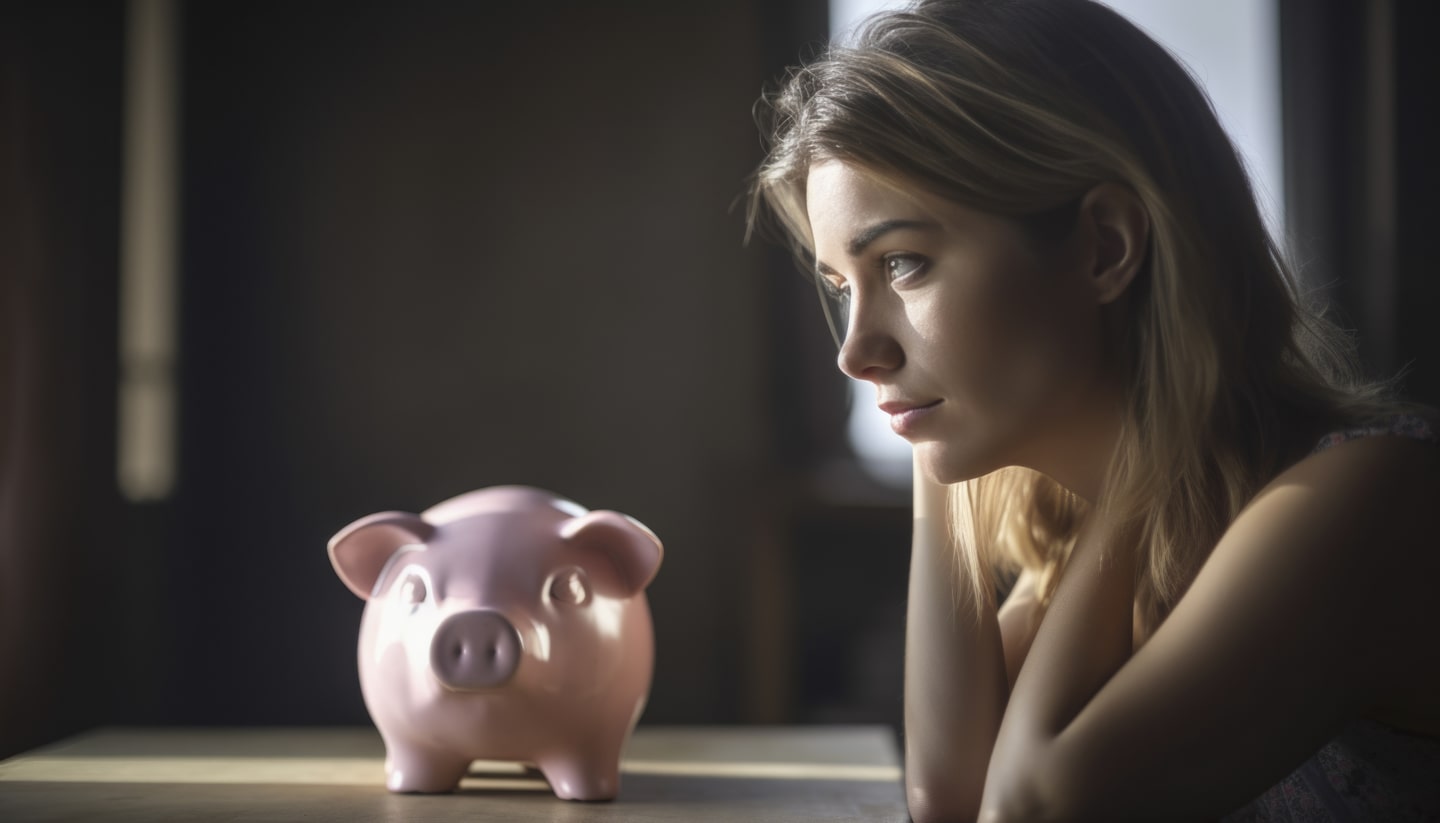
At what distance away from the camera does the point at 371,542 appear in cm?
95

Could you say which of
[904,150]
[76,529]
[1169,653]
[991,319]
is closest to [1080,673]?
[1169,653]

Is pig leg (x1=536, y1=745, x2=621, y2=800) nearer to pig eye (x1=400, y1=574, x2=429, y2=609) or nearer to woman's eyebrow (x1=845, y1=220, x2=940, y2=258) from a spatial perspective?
pig eye (x1=400, y1=574, x2=429, y2=609)

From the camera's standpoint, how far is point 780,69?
2379 mm

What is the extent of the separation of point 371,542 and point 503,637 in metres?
0.16

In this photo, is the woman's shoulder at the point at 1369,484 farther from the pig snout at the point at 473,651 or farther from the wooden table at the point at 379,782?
the pig snout at the point at 473,651

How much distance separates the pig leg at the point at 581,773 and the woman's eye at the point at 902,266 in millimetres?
411

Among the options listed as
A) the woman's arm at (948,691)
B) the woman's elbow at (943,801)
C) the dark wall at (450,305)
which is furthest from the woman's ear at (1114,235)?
the dark wall at (450,305)

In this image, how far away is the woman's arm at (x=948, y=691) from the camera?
869mm

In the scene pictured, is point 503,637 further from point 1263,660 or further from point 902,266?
point 1263,660

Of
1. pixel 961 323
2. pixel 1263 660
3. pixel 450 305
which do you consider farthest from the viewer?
pixel 450 305

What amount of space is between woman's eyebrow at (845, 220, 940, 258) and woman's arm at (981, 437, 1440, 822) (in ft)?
0.85

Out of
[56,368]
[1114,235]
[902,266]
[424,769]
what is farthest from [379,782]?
[56,368]

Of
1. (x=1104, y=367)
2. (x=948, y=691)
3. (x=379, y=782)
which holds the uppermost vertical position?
(x=1104, y=367)

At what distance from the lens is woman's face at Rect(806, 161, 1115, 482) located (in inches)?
30.7
